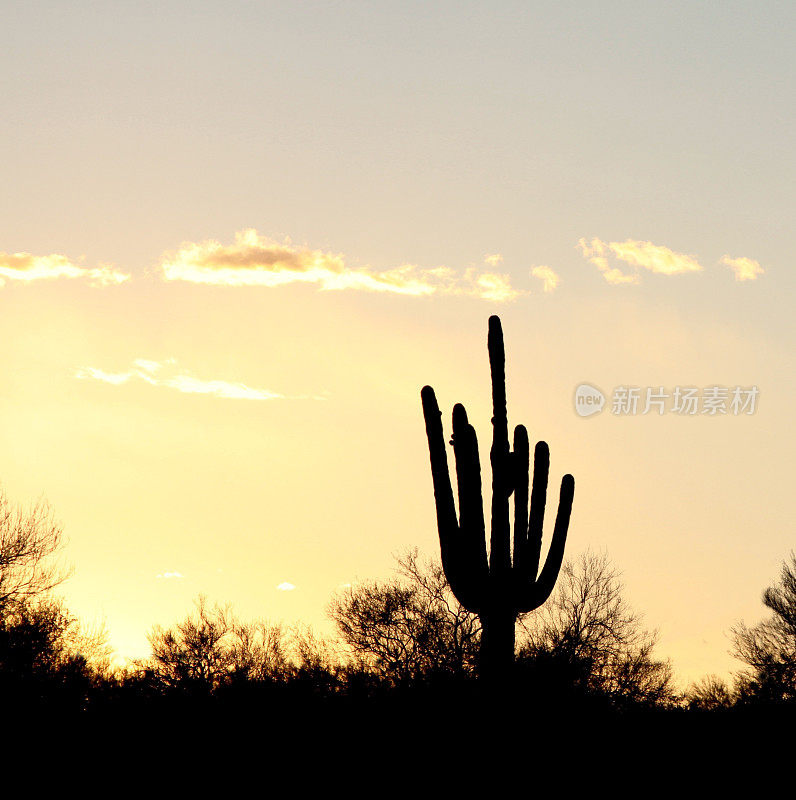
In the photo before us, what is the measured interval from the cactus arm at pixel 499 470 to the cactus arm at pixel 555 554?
0.67 meters

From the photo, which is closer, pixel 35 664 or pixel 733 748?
pixel 733 748

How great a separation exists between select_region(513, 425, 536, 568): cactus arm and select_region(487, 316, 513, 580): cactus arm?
122 mm

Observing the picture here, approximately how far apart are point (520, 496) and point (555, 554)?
1.38 meters

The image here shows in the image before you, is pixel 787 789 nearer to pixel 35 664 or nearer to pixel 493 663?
pixel 493 663

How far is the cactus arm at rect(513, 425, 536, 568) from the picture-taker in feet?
45.9

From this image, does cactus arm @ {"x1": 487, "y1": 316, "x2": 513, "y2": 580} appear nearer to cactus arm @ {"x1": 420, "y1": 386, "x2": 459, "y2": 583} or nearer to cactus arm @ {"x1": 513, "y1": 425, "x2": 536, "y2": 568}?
cactus arm @ {"x1": 513, "y1": 425, "x2": 536, "y2": 568}

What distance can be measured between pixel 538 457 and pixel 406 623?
28123 millimetres

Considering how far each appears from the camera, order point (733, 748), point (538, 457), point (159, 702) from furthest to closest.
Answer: point (159, 702) < point (733, 748) < point (538, 457)

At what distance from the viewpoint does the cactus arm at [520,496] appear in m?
14.0

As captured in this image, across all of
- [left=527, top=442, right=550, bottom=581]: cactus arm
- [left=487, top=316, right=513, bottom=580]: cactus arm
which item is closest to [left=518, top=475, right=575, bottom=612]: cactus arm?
[left=527, top=442, right=550, bottom=581]: cactus arm

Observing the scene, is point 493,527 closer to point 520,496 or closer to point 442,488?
point 520,496

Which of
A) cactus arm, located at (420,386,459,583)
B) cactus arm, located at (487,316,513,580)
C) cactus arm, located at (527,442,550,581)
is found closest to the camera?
cactus arm, located at (420,386,459,583)

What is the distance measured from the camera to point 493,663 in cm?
1380

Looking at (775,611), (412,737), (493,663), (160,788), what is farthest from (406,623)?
(493,663)
